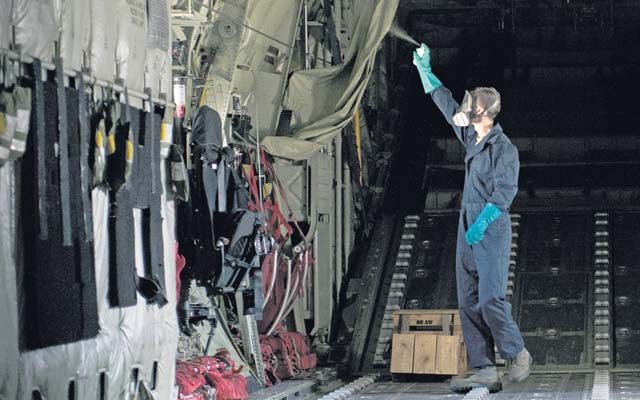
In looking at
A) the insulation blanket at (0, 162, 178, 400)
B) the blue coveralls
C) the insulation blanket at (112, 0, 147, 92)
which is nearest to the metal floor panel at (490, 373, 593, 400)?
the blue coveralls

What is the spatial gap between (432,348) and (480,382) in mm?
1682

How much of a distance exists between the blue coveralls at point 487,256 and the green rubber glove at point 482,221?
1.9 inches

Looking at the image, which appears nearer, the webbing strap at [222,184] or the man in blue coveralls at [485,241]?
the webbing strap at [222,184]

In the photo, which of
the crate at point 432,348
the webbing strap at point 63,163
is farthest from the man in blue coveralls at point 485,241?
the webbing strap at point 63,163

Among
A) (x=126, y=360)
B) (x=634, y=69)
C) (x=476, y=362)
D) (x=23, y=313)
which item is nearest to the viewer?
(x=23, y=313)

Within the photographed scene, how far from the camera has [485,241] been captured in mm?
10461


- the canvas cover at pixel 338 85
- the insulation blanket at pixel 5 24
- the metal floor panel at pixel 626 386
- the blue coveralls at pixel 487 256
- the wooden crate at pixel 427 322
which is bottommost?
the metal floor panel at pixel 626 386

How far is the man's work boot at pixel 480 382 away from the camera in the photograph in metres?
10.8

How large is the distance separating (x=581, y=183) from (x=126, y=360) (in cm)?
942

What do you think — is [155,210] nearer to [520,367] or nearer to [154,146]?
[154,146]

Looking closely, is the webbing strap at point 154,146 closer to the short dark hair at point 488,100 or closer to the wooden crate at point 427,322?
the short dark hair at point 488,100

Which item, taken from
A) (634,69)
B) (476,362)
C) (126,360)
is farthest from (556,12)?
(126,360)

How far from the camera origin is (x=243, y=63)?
12.1 metres

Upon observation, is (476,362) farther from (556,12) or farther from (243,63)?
(556,12)
